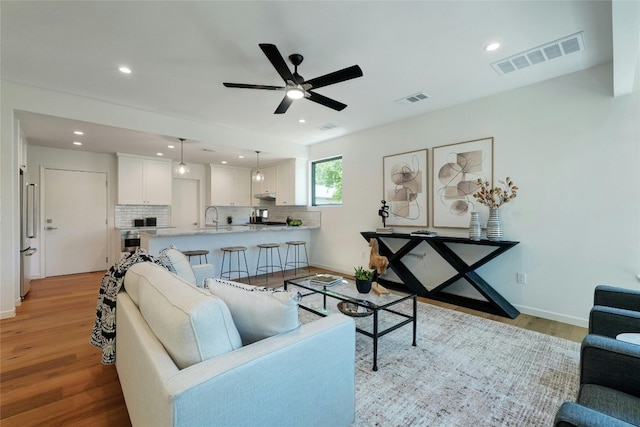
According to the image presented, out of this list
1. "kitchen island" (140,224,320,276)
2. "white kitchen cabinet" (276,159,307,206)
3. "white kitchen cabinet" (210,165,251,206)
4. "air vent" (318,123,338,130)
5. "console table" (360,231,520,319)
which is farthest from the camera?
"white kitchen cabinet" (210,165,251,206)

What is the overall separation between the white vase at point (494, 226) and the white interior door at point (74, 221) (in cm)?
691

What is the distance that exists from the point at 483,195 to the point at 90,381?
4.27 meters

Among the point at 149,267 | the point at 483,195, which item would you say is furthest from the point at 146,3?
the point at 483,195

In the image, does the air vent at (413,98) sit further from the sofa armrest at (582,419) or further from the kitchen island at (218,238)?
the sofa armrest at (582,419)

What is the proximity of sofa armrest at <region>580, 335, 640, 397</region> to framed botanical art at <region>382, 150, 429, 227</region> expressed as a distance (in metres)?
2.95

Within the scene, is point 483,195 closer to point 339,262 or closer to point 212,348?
point 339,262

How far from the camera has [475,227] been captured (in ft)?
11.5

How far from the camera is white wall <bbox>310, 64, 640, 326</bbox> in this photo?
2775 mm

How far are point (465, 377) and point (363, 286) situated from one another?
40.8 inches

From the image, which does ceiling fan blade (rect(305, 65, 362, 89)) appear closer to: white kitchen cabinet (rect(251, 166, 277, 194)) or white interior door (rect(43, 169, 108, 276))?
white kitchen cabinet (rect(251, 166, 277, 194))

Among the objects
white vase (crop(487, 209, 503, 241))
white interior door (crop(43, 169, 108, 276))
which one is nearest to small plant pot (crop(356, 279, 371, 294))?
white vase (crop(487, 209, 503, 241))

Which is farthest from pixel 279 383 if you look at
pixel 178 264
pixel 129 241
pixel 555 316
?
pixel 129 241

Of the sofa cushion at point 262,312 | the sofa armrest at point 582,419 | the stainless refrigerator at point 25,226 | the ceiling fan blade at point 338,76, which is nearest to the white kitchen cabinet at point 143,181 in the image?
the stainless refrigerator at point 25,226

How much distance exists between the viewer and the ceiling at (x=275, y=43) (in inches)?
82.5
